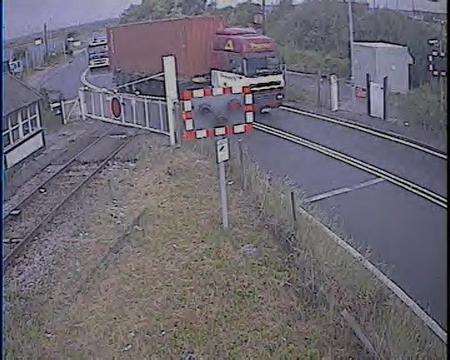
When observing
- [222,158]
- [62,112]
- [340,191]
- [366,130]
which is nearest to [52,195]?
[222,158]

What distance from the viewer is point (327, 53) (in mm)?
9805

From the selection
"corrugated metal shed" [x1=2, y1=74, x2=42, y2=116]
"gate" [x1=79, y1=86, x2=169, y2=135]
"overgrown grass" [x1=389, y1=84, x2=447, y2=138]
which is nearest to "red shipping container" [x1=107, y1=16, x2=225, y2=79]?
"gate" [x1=79, y1=86, x2=169, y2=135]

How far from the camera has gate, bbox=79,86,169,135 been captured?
6738 millimetres

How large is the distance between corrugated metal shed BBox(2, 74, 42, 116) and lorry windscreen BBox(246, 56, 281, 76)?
9.16 feet

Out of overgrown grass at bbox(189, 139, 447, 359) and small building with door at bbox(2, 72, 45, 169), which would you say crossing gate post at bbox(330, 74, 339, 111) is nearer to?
small building with door at bbox(2, 72, 45, 169)

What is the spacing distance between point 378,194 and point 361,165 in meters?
0.74

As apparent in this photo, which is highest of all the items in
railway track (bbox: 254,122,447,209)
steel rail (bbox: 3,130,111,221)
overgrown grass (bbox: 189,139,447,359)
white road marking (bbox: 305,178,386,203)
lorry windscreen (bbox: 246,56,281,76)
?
lorry windscreen (bbox: 246,56,281,76)

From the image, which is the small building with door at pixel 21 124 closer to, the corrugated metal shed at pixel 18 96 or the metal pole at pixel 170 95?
the corrugated metal shed at pixel 18 96

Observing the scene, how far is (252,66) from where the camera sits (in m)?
7.98

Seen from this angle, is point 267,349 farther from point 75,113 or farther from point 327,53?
point 327,53

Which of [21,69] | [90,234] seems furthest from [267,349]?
Result: [21,69]

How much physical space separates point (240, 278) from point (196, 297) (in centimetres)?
27

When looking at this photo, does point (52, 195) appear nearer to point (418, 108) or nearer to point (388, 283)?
point (418, 108)

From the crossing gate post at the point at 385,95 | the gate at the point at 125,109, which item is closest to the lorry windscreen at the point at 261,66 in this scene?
the gate at the point at 125,109
